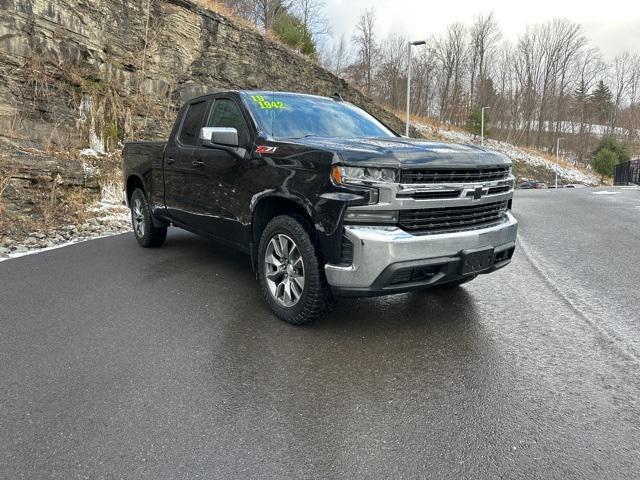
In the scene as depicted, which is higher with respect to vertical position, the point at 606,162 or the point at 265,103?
the point at 265,103

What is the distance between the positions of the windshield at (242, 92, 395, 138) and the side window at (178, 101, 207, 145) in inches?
34.8

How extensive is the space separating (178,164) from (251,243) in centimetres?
175

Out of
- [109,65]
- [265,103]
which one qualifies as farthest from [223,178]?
[109,65]

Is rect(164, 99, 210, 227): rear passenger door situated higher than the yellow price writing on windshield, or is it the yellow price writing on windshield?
the yellow price writing on windshield

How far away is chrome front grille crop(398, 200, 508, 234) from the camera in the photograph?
133 inches

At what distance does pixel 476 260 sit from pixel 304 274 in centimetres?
128

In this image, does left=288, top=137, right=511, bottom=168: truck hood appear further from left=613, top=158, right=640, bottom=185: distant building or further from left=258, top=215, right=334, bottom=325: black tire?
left=613, top=158, right=640, bottom=185: distant building

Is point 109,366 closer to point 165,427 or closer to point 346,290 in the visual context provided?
point 165,427

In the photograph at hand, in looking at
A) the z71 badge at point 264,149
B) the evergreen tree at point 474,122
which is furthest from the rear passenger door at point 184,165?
the evergreen tree at point 474,122

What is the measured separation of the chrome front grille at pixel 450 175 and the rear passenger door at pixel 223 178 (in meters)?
1.62

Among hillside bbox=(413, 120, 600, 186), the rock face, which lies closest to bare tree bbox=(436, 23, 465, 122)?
hillside bbox=(413, 120, 600, 186)

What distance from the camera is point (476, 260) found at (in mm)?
3604

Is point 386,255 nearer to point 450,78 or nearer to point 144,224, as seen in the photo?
point 144,224

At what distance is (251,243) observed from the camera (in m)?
4.31
